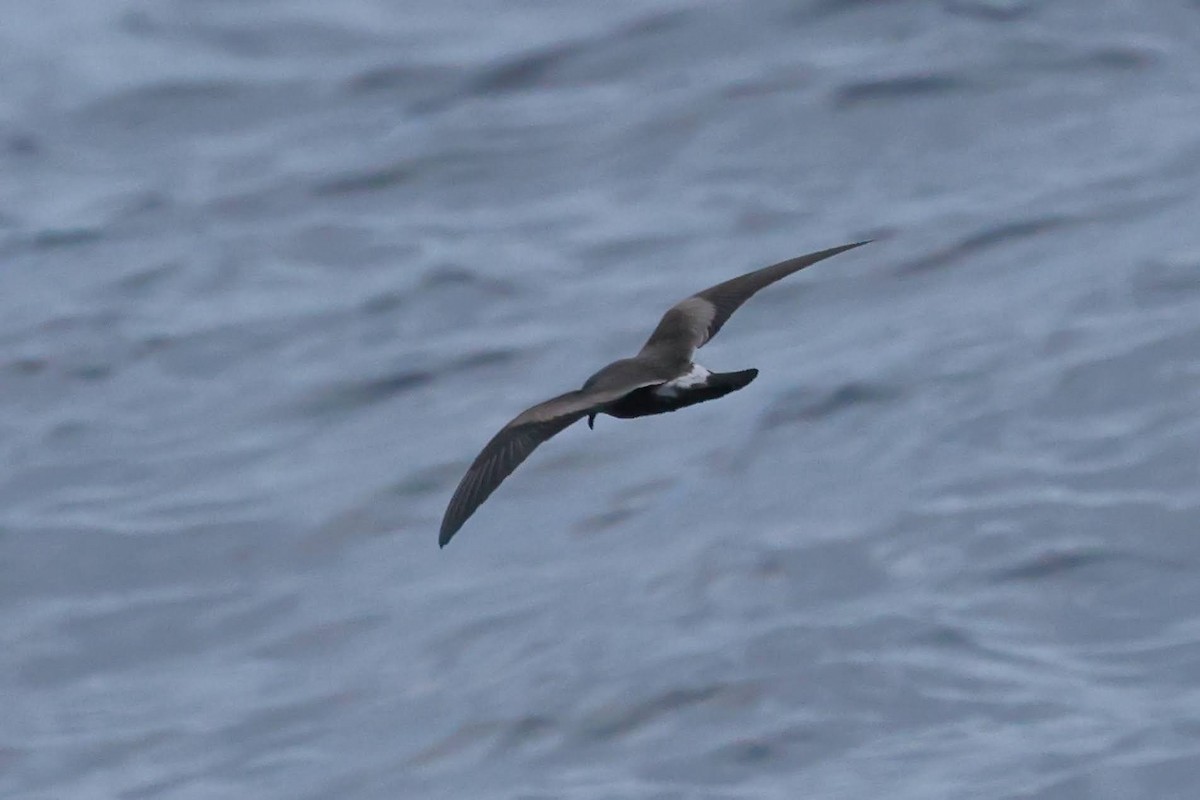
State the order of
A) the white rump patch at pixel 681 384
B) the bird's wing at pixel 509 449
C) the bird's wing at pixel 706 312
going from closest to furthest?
the bird's wing at pixel 509 449, the white rump patch at pixel 681 384, the bird's wing at pixel 706 312

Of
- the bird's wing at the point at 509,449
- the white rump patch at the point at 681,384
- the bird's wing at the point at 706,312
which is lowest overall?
the bird's wing at the point at 509,449

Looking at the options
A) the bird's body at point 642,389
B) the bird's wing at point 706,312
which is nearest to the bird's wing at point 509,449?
the bird's body at point 642,389

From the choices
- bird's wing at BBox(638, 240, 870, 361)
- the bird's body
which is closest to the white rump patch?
the bird's body

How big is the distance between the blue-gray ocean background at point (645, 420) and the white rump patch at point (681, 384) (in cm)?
391

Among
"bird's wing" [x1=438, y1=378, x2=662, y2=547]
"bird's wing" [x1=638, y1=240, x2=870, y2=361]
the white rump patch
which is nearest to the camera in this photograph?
"bird's wing" [x1=438, y1=378, x2=662, y2=547]

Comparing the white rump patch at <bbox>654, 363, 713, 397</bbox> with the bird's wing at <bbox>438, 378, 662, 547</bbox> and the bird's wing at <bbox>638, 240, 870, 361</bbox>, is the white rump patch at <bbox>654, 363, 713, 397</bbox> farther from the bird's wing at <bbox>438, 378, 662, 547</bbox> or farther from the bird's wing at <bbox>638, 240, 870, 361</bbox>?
the bird's wing at <bbox>438, 378, 662, 547</bbox>

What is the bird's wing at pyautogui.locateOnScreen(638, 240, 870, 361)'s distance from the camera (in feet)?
24.4

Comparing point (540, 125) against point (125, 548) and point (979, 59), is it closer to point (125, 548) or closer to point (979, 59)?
point (979, 59)

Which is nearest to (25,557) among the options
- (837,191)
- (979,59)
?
(837,191)

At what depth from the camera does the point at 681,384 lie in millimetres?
7027

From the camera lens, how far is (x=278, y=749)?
1220cm

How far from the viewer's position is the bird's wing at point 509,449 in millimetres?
6383

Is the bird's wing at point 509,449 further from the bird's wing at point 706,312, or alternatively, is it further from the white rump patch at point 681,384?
the bird's wing at point 706,312

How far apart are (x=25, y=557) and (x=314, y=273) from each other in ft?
13.6
